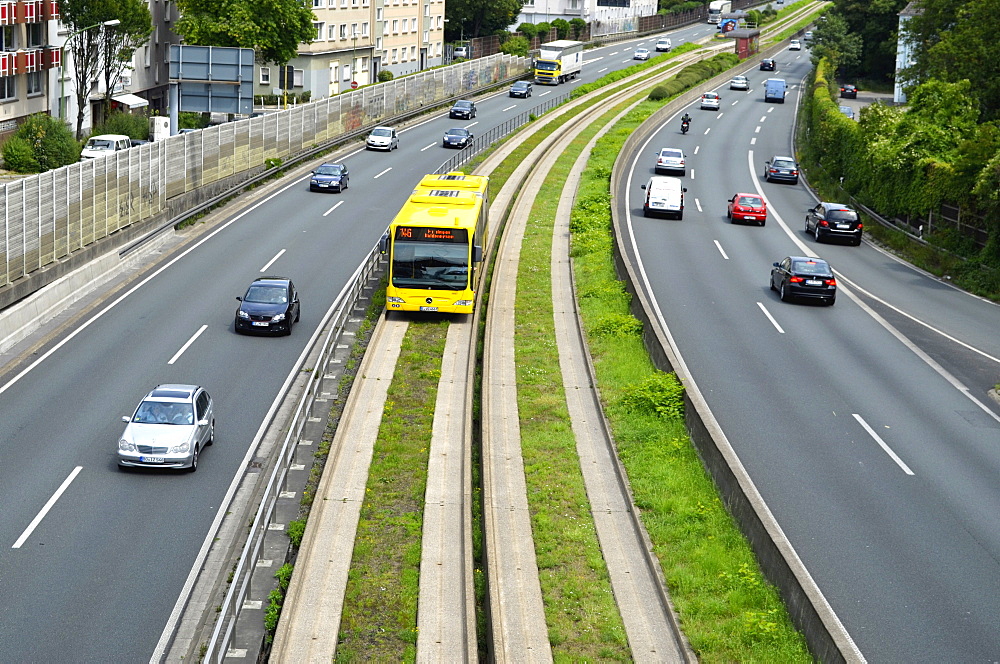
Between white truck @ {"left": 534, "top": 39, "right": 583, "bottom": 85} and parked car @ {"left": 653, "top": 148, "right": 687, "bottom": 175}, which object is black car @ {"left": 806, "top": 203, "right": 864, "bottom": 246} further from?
white truck @ {"left": 534, "top": 39, "right": 583, "bottom": 85}

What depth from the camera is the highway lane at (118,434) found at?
671 inches

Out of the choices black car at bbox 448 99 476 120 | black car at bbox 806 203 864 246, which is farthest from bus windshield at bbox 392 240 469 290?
black car at bbox 448 99 476 120

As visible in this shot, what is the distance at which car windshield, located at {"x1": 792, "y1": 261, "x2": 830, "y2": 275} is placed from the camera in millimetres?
37641

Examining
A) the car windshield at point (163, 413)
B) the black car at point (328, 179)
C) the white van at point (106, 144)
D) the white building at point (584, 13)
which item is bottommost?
the car windshield at point (163, 413)

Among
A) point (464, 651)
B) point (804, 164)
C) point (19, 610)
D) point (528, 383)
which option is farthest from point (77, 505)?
point (804, 164)

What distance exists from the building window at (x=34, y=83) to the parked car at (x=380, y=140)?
19283 millimetres

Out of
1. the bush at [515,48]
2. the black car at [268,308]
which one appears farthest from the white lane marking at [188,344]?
the bush at [515,48]

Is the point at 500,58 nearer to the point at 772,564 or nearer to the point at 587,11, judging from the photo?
the point at 587,11

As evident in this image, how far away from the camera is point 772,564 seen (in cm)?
1702

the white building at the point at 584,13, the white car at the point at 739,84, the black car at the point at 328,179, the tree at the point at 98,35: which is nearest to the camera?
the black car at the point at 328,179

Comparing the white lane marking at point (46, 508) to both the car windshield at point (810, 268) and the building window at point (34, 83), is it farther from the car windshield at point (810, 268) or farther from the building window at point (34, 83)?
the building window at point (34, 83)

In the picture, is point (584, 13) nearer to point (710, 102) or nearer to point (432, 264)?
point (710, 102)

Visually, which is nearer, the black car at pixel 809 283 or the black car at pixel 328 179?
the black car at pixel 809 283

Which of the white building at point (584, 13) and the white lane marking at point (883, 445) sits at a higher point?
the white building at point (584, 13)
